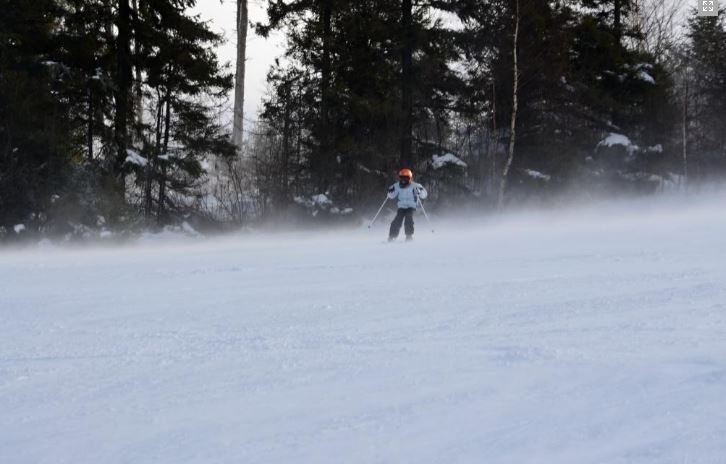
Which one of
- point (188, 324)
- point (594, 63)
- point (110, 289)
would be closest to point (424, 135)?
point (594, 63)

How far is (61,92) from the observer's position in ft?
63.8

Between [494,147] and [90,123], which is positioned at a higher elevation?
[494,147]

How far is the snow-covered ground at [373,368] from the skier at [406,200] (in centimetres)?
639

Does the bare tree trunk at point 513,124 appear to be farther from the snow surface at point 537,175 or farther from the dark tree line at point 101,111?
the dark tree line at point 101,111

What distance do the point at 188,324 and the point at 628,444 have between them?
3997 mm

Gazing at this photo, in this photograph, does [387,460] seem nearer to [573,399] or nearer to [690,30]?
[573,399]

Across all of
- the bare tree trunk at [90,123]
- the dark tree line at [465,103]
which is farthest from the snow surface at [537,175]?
the bare tree trunk at [90,123]

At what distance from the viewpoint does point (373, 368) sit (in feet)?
14.9

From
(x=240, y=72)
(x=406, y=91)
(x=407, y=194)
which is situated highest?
(x=240, y=72)

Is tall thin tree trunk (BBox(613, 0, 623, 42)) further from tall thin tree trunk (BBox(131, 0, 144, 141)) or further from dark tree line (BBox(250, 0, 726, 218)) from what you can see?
tall thin tree trunk (BBox(131, 0, 144, 141))

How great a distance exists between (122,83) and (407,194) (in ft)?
32.5

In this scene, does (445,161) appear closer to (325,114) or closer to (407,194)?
(325,114)

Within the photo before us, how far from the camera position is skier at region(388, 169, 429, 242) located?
1538cm

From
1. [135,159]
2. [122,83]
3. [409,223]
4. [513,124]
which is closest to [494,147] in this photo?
[513,124]
